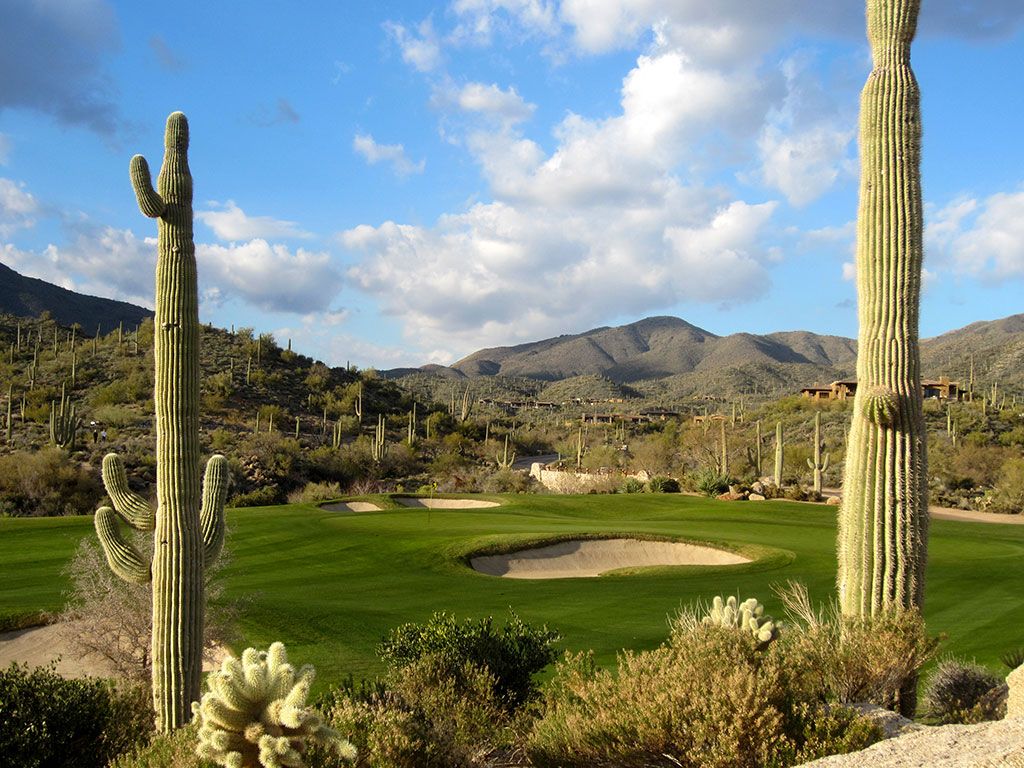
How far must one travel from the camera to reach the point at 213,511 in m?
9.86

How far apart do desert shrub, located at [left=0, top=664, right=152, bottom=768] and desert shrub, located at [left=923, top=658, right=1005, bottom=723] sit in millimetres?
8145

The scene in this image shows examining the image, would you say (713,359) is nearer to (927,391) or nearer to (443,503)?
(927,391)

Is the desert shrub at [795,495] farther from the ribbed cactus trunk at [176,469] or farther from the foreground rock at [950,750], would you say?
the foreground rock at [950,750]

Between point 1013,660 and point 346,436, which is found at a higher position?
point 346,436

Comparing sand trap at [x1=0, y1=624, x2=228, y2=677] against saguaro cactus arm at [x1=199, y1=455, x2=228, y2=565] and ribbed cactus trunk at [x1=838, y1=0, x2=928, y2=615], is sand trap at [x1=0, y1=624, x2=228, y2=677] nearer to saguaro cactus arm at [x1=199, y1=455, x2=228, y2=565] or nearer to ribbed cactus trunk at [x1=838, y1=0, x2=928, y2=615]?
saguaro cactus arm at [x1=199, y1=455, x2=228, y2=565]

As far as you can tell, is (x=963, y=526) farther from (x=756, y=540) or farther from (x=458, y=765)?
(x=458, y=765)

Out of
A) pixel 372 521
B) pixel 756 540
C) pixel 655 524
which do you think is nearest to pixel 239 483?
pixel 372 521

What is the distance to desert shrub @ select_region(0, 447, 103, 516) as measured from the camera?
33.1 metres

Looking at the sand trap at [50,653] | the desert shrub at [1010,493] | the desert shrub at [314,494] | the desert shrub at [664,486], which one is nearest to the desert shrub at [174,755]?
the sand trap at [50,653]

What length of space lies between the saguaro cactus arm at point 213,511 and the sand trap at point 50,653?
13.3 feet

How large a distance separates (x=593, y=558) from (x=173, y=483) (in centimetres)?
1732

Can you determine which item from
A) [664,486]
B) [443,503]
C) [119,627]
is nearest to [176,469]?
[119,627]

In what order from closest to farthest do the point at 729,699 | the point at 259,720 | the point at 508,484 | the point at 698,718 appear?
the point at 259,720, the point at 729,699, the point at 698,718, the point at 508,484

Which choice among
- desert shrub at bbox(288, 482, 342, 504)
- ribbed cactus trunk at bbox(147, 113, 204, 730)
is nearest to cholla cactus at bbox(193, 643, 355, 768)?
ribbed cactus trunk at bbox(147, 113, 204, 730)
